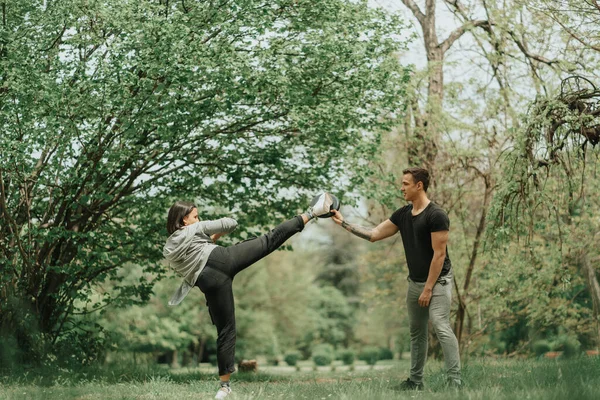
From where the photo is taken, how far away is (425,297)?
6.28 metres

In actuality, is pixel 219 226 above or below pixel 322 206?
below

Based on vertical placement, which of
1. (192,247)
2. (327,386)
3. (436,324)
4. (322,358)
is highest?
(192,247)

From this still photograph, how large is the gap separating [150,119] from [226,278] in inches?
171

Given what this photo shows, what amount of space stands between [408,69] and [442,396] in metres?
7.21

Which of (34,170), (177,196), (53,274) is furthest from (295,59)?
(53,274)

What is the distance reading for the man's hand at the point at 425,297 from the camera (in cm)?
626

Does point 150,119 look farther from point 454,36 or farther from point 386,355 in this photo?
point 386,355

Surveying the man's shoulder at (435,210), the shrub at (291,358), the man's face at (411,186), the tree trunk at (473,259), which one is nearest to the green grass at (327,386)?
the man's shoulder at (435,210)

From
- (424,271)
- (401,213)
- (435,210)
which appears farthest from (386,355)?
(435,210)

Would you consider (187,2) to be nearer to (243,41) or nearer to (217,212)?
(243,41)

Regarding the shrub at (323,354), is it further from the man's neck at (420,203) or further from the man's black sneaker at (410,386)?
the man's neck at (420,203)

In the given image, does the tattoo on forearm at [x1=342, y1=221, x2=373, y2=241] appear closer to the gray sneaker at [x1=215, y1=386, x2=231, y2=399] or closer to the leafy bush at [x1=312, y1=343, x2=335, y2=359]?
the gray sneaker at [x1=215, y1=386, x2=231, y2=399]

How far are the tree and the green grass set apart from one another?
180 cm

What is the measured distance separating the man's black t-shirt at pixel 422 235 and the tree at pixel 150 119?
4094 mm
